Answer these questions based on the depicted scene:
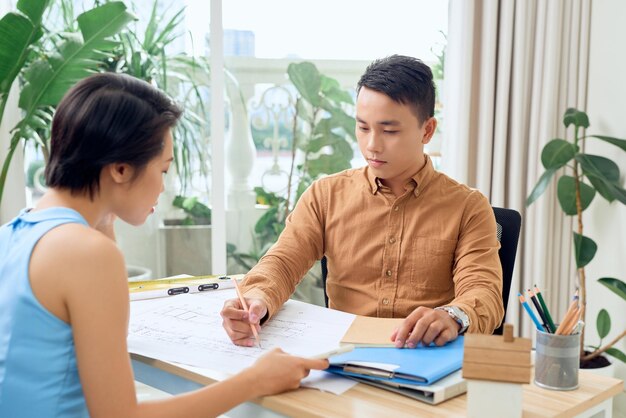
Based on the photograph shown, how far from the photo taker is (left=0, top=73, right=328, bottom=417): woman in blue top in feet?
3.47

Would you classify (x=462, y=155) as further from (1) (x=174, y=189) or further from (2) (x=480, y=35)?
(1) (x=174, y=189)

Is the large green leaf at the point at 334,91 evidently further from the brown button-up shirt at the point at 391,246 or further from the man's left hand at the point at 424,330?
the man's left hand at the point at 424,330

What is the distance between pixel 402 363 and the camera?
128cm

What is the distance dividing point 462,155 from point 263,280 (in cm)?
182

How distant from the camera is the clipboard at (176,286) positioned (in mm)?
1805

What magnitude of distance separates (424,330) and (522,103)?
208 cm

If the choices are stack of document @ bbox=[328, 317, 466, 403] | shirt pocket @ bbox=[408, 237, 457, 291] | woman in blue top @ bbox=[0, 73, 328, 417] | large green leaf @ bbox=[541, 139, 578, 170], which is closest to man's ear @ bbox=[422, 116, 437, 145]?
shirt pocket @ bbox=[408, 237, 457, 291]

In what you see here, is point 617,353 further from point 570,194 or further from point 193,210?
point 193,210

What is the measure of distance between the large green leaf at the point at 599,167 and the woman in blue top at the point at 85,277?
1.98 metres

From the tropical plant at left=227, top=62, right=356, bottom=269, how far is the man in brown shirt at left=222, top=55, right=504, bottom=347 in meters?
1.58

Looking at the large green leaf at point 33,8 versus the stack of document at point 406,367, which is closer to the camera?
the stack of document at point 406,367

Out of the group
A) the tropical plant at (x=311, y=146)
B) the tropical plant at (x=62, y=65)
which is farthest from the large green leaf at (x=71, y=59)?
the tropical plant at (x=311, y=146)

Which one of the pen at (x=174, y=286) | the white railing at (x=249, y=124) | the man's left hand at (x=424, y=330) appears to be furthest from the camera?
the white railing at (x=249, y=124)

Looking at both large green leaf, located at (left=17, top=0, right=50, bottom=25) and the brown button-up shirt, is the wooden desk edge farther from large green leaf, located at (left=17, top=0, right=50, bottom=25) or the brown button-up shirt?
large green leaf, located at (left=17, top=0, right=50, bottom=25)
